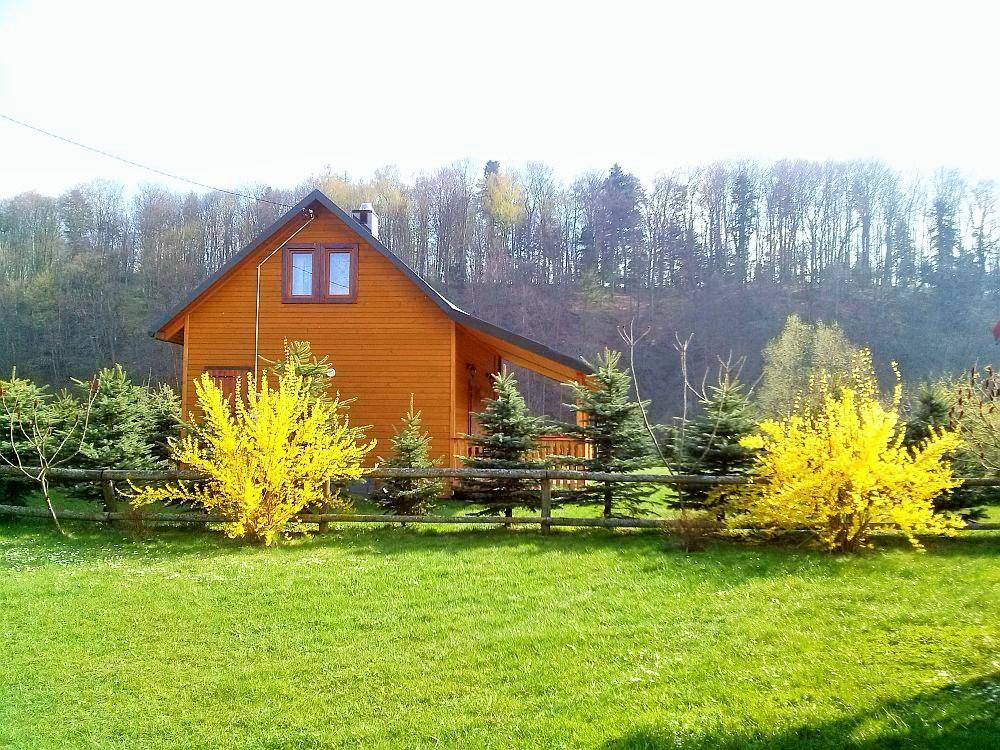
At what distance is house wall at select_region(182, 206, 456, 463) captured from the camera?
1695 cm

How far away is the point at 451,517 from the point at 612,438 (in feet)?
9.65

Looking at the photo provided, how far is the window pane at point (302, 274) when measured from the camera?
17.6 m

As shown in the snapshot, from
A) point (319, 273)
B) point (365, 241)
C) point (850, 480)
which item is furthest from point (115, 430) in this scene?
point (850, 480)

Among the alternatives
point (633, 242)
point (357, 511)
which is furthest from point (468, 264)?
point (357, 511)

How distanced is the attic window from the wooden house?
0.02 m

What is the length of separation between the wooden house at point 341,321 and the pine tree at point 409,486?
10.8 feet

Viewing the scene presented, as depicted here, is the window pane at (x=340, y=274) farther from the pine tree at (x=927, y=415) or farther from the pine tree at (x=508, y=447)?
the pine tree at (x=927, y=415)

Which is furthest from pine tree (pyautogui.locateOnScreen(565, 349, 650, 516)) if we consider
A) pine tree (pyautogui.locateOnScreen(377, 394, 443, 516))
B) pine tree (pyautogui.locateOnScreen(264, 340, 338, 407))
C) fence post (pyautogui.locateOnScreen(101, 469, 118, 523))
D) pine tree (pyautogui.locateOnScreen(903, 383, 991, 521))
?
fence post (pyautogui.locateOnScreen(101, 469, 118, 523))

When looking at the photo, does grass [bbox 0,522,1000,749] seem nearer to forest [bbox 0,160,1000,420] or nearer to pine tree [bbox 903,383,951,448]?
pine tree [bbox 903,383,951,448]

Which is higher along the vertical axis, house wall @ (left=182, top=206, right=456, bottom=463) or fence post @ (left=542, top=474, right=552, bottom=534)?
house wall @ (left=182, top=206, right=456, bottom=463)

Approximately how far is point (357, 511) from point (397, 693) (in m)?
8.43

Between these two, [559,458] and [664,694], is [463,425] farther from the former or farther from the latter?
[664,694]

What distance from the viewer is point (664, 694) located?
16.7 feet

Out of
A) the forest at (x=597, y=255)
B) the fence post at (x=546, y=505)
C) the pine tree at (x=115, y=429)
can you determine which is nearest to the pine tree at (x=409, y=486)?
the fence post at (x=546, y=505)
